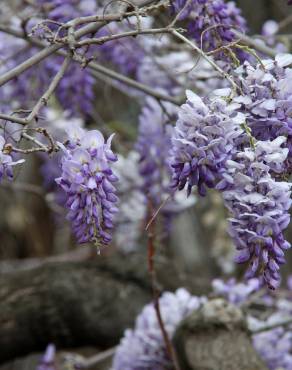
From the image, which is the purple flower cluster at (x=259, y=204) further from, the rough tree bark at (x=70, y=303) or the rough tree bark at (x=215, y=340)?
the rough tree bark at (x=70, y=303)

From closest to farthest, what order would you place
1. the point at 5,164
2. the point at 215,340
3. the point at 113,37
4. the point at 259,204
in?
the point at 259,204 → the point at 5,164 → the point at 113,37 → the point at 215,340

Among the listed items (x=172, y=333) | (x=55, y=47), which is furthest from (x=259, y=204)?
(x=172, y=333)

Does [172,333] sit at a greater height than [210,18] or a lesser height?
lesser

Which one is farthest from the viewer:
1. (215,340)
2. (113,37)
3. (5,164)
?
(215,340)

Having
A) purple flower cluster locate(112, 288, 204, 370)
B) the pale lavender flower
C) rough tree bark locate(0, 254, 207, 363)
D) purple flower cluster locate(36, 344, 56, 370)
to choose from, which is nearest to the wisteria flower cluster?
purple flower cluster locate(112, 288, 204, 370)

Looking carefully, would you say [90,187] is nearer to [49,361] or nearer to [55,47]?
[55,47]

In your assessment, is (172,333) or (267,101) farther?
(172,333)

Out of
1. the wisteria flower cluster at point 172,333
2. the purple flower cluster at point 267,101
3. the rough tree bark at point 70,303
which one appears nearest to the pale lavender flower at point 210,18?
the purple flower cluster at point 267,101

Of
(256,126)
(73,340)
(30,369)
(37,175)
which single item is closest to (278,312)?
(73,340)
